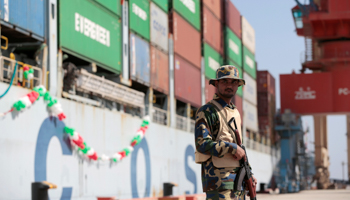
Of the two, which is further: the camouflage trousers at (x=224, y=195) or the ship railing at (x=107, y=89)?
the ship railing at (x=107, y=89)

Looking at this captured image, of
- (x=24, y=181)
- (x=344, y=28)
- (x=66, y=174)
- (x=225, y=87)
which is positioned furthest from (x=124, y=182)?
(x=344, y=28)

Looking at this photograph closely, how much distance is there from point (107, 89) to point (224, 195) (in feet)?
56.8

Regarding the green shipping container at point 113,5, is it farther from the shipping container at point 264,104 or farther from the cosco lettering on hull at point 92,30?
the shipping container at point 264,104

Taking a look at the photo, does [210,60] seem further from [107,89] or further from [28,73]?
[28,73]

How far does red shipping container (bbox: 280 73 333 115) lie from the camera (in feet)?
172

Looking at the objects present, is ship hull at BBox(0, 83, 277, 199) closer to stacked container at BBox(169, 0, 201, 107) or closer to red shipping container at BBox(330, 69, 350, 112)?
stacked container at BBox(169, 0, 201, 107)

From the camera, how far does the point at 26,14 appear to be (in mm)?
16156

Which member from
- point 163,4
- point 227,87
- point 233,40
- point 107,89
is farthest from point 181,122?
point 227,87

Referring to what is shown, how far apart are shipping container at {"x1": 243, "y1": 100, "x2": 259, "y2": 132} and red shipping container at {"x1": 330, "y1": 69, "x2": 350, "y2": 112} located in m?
7.56

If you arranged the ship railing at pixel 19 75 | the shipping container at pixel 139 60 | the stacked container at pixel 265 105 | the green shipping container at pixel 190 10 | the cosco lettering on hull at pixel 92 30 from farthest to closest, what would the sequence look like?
the stacked container at pixel 265 105, the green shipping container at pixel 190 10, the shipping container at pixel 139 60, the cosco lettering on hull at pixel 92 30, the ship railing at pixel 19 75

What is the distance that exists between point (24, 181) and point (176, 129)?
15969 mm

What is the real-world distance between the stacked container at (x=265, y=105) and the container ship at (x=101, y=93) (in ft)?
72.3

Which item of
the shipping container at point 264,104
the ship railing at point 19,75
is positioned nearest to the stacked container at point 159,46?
the ship railing at point 19,75

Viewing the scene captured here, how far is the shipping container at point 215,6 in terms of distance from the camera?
3820cm
